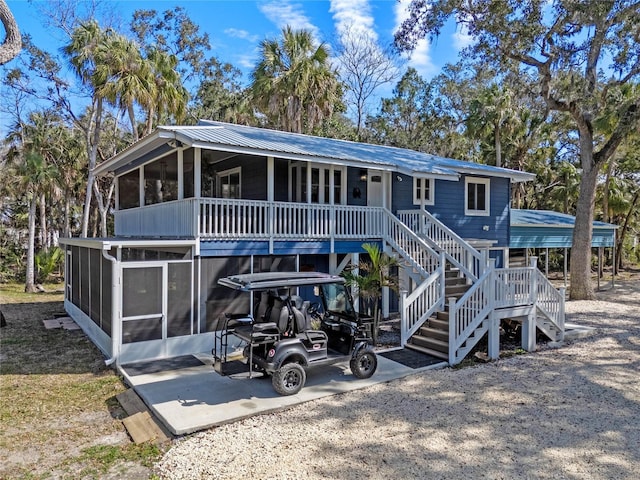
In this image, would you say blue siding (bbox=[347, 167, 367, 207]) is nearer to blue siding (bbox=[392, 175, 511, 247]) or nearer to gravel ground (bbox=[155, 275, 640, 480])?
blue siding (bbox=[392, 175, 511, 247])

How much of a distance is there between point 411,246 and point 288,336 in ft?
20.5

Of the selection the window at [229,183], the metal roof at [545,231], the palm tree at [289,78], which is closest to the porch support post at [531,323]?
the metal roof at [545,231]

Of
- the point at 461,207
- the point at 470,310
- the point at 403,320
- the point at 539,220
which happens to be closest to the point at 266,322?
the point at 403,320

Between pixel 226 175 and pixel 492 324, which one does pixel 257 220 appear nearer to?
pixel 226 175

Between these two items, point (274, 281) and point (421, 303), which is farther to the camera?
point (421, 303)

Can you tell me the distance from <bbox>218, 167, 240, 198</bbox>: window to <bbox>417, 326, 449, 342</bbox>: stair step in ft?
24.0

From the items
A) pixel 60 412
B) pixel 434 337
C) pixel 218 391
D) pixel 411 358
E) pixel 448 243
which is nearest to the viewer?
pixel 60 412

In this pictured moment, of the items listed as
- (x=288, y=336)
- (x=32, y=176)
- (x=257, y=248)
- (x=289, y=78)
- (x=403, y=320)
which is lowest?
(x=403, y=320)

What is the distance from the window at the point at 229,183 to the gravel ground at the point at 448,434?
8701 mm

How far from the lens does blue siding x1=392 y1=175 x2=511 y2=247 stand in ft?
48.7

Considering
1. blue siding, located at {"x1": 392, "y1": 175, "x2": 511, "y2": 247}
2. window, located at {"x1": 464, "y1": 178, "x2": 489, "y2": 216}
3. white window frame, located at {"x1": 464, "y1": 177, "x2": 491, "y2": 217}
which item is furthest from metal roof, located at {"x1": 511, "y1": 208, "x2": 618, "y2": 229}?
window, located at {"x1": 464, "y1": 178, "x2": 489, "y2": 216}

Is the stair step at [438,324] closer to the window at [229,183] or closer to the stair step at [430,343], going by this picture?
the stair step at [430,343]

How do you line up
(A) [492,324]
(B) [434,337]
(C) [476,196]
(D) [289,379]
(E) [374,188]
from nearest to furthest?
(D) [289,379], (A) [492,324], (B) [434,337], (E) [374,188], (C) [476,196]

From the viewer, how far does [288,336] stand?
7.29 m
